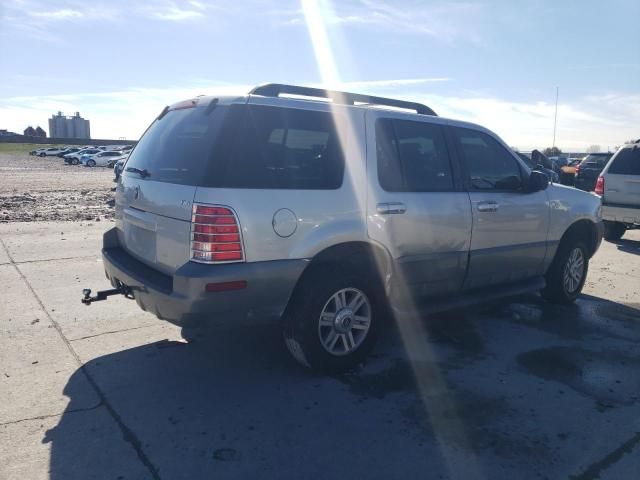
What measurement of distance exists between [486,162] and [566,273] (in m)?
1.90

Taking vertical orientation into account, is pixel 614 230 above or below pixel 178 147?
below

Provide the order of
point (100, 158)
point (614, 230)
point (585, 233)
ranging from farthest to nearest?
point (100, 158), point (614, 230), point (585, 233)

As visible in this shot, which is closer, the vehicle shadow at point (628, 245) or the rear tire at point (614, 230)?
the vehicle shadow at point (628, 245)

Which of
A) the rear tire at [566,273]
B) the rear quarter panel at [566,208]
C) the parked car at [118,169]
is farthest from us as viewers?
the rear tire at [566,273]

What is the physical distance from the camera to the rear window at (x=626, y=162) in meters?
10.2

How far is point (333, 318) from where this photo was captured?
164 inches

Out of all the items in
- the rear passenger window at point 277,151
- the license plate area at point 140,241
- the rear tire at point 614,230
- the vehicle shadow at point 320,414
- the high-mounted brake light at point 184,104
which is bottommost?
the vehicle shadow at point 320,414

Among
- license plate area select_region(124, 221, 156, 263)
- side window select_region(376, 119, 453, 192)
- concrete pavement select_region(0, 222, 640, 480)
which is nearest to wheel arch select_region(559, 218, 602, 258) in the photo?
concrete pavement select_region(0, 222, 640, 480)

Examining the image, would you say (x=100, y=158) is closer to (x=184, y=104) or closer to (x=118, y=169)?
(x=118, y=169)

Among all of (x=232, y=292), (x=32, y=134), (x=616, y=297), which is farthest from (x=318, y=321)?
(x=32, y=134)

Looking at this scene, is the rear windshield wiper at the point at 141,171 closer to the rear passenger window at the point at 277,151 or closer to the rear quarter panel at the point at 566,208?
the rear passenger window at the point at 277,151

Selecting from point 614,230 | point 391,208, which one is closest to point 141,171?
point 391,208

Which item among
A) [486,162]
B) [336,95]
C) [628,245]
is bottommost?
[628,245]

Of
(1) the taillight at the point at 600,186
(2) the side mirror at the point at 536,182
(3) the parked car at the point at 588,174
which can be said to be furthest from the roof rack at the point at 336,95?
(3) the parked car at the point at 588,174
